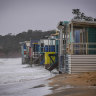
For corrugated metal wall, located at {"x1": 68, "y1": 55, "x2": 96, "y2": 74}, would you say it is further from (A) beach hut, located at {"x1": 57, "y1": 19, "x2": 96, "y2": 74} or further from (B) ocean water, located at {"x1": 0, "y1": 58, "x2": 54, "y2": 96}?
(B) ocean water, located at {"x1": 0, "y1": 58, "x2": 54, "y2": 96}

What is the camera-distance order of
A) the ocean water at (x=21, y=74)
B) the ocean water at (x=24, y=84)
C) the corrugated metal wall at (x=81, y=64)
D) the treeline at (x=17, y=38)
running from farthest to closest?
the treeline at (x=17, y=38), the ocean water at (x=21, y=74), the corrugated metal wall at (x=81, y=64), the ocean water at (x=24, y=84)

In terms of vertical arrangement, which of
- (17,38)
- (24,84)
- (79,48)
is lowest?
(24,84)

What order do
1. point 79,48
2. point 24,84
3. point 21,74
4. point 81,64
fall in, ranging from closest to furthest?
point 24,84, point 81,64, point 79,48, point 21,74

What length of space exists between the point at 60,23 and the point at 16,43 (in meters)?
104

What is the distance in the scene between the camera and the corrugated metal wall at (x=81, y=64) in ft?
47.2

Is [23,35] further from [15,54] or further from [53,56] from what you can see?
[53,56]

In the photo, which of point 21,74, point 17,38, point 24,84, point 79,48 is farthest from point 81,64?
point 17,38

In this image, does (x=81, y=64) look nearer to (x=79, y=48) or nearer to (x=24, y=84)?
(x=79, y=48)

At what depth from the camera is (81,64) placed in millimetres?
14500

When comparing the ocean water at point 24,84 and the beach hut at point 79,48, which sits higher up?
the beach hut at point 79,48

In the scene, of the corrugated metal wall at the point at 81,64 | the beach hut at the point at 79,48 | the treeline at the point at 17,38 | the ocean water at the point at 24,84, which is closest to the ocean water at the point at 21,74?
the ocean water at the point at 24,84

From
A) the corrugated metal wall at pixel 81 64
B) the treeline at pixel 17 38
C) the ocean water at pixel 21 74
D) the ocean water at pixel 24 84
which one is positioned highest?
the treeline at pixel 17 38

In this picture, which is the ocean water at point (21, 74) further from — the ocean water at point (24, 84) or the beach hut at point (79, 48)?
the beach hut at point (79, 48)

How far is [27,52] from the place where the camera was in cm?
3953
